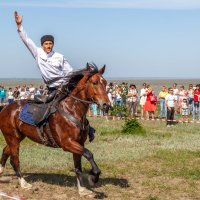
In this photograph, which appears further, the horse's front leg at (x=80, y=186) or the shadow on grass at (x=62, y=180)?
the shadow on grass at (x=62, y=180)

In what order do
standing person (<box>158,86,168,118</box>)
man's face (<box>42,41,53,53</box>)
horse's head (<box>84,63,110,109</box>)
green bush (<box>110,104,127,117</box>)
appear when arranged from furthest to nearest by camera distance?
→ 1. standing person (<box>158,86,168,118</box>)
2. green bush (<box>110,104,127,117</box>)
3. man's face (<box>42,41,53,53</box>)
4. horse's head (<box>84,63,110,109</box>)

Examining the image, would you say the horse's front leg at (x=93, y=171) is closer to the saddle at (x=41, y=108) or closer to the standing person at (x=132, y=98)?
the saddle at (x=41, y=108)

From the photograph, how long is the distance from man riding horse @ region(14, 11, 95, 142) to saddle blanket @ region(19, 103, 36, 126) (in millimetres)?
581

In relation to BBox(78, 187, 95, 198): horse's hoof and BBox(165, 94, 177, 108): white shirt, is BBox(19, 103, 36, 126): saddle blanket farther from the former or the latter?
BBox(165, 94, 177, 108): white shirt

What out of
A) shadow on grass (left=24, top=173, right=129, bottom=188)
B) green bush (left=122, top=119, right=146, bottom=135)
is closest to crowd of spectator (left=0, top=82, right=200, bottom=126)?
green bush (left=122, top=119, right=146, bottom=135)

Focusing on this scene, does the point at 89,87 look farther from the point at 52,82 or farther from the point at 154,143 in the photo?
the point at 154,143

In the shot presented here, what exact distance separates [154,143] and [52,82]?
24.7ft

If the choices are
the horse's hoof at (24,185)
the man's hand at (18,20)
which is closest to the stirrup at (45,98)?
the man's hand at (18,20)

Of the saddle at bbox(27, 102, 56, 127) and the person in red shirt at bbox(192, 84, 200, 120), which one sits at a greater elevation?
the saddle at bbox(27, 102, 56, 127)

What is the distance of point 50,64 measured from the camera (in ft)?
31.9

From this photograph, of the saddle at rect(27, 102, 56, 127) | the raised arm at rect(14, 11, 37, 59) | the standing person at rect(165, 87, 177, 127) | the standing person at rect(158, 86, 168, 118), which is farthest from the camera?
the standing person at rect(158, 86, 168, 118)

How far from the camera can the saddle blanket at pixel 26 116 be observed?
32.8 ft

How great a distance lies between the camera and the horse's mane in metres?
9.29

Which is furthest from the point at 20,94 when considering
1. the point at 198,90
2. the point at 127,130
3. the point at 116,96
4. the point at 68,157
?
the point at 68,157
